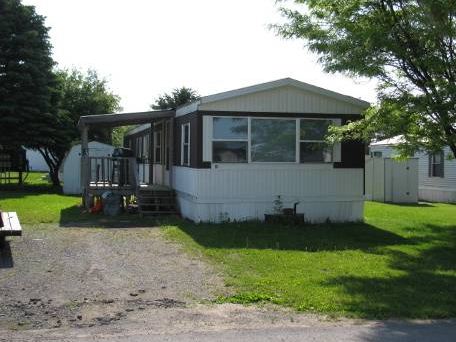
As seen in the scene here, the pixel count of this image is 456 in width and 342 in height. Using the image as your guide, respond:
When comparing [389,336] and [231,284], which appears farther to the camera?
[231,284]

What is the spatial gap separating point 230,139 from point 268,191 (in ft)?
5.11

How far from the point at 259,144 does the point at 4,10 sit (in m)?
17.7

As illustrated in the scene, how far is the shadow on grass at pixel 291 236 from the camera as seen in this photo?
36.7 feet

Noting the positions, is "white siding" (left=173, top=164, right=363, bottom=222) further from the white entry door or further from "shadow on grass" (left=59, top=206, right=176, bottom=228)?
the white entry door

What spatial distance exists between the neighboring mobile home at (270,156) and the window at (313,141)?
0.02 m

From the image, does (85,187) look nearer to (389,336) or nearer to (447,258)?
(447,258)

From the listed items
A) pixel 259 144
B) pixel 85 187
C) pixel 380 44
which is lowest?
pixel 85 187

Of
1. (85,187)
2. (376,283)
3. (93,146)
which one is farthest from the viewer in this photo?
(93,146)

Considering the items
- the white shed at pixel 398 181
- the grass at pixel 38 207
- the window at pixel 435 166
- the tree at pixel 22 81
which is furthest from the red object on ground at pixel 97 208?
the window at pixel 435 166

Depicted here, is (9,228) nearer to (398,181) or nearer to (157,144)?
(157,144)

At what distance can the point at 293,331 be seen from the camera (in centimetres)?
595

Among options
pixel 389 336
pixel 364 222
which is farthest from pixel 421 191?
pixel 389 336

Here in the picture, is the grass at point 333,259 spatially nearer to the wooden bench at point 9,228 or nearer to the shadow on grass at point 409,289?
the shadow on grass at point 409,289

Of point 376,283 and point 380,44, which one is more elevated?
point 380,44
